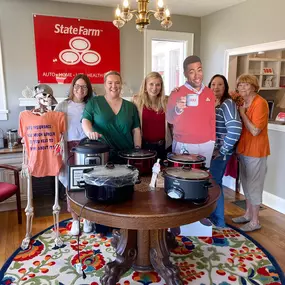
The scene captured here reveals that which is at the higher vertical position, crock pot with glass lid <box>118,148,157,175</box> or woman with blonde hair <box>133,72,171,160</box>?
woman with blonde hair <box>133,72,171,160</box>

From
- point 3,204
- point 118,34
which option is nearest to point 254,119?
point 118,34

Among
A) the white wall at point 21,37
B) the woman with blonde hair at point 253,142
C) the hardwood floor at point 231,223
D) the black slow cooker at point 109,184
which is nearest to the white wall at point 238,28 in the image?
the woman with blonde hair at point 253,142

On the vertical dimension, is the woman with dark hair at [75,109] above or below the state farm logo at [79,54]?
below

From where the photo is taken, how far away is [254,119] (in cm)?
249

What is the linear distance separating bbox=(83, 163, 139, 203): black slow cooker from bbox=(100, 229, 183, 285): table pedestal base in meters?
0.57

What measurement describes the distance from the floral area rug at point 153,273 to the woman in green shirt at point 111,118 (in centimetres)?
87

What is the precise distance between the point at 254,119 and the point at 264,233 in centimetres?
110

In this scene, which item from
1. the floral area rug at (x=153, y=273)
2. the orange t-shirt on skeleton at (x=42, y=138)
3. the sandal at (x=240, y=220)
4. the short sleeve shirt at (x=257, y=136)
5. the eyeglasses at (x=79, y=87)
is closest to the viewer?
the floral area rug at (x=153, y=273)

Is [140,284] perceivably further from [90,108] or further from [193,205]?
[90,108]

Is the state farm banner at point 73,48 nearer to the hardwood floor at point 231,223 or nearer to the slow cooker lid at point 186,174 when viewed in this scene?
the hardwood floor at point 231,223

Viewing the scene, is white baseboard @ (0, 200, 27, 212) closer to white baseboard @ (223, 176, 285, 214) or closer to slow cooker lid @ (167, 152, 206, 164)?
slow cooker lid @ (167, 152, 206, 164)

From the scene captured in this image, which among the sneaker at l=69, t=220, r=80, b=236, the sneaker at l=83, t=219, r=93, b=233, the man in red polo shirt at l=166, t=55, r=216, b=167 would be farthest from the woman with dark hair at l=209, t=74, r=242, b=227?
the sneaker at l=69, t=220, r=80, b=236

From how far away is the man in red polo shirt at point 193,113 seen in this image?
205 cm

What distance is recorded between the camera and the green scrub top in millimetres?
2070
